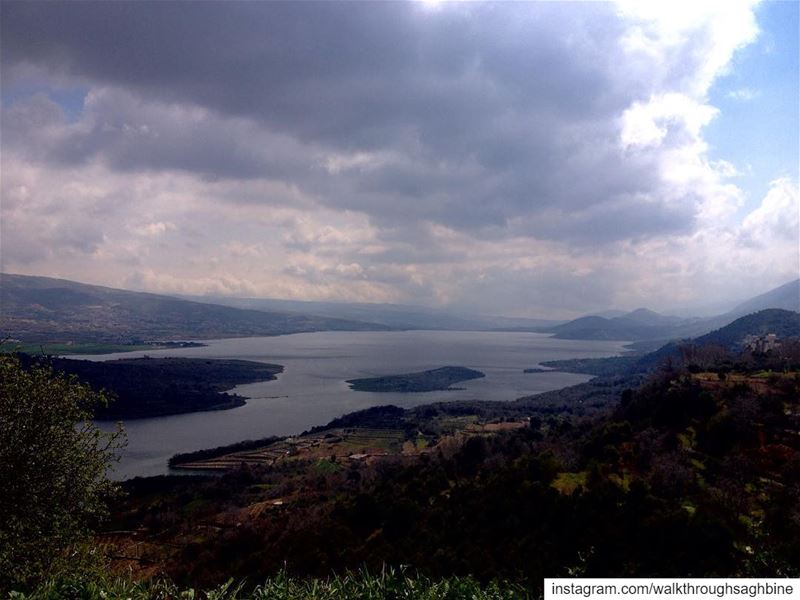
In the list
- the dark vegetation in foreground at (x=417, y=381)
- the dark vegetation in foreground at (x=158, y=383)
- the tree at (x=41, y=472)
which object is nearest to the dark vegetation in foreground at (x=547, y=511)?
the tree at (x=41, y=472)

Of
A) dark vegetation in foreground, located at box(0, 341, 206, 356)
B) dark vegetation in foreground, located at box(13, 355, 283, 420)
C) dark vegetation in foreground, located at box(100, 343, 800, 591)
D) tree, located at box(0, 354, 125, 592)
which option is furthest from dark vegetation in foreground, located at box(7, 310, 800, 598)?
dark vegetation in foreground, located at box(0, 341, 206, 356)

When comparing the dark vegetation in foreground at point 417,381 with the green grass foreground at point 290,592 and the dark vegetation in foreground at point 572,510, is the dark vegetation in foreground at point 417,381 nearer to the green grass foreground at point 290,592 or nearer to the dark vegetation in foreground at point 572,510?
the dark vegetation in foreground at point 572,510

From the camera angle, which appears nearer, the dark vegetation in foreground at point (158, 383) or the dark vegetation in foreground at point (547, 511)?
the dark vegetation in foreground at point (547, 511)

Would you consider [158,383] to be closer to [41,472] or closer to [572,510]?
[572,510]

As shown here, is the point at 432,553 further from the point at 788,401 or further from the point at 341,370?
the point at 341,370

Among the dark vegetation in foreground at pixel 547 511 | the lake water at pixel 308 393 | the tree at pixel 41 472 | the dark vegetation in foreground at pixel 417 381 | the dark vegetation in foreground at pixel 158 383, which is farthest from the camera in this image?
the dark vegetation in foreground at pixel 417 381

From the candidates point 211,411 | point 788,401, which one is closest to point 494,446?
point 788,401

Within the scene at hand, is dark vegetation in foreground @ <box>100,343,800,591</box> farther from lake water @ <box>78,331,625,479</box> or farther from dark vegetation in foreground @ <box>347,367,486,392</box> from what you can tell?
dark vegetation in foreground @ <box>347,367,486,392</box>
